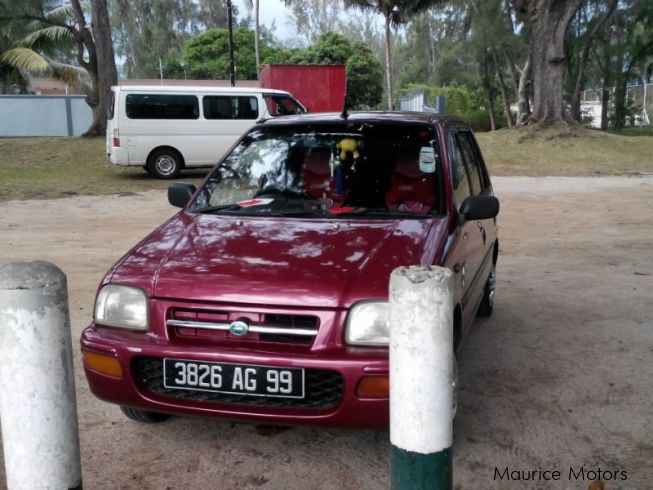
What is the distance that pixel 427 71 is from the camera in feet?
183

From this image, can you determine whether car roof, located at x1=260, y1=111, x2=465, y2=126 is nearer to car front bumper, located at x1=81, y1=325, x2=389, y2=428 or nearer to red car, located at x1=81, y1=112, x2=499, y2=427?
red car, located at x1=81, y1=112, x2=499, y2=427

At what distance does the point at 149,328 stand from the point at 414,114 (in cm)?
227

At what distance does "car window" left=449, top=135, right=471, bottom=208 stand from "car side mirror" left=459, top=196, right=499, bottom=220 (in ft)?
0.26

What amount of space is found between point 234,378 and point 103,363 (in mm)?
620

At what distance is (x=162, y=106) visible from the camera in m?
14.6

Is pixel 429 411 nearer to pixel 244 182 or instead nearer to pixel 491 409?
pixel 491 409

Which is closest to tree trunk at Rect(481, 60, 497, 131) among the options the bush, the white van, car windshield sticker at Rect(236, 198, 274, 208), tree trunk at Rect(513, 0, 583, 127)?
the bush

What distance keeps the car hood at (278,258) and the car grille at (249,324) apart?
62 mm

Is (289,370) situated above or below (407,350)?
below

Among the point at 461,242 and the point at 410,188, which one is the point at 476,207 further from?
the point at 410,188

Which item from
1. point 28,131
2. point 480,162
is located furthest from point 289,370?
point 28,131

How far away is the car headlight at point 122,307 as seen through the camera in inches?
111

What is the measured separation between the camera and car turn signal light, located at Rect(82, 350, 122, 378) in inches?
111

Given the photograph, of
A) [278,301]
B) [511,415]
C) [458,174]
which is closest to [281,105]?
[458,174]
